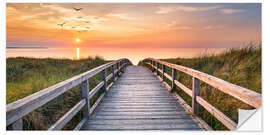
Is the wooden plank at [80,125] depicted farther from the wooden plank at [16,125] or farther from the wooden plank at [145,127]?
the wooden plank at [16,125]

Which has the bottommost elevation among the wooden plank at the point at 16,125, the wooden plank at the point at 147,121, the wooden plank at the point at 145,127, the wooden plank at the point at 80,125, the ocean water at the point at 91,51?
the wooden plank at the point at 145,127

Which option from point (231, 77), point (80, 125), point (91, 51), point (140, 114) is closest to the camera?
point (80, 125)

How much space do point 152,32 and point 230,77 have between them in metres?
2.43

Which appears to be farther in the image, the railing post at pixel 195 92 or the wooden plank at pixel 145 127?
the railing post at pixel 195 92

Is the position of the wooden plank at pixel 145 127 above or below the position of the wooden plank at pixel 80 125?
below

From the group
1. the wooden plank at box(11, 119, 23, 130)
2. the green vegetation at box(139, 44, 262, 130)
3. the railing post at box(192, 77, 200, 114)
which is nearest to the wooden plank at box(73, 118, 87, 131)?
the wooden plank at box(11, 119, 23, 130)

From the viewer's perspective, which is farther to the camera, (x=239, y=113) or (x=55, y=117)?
(x=55, y=117)

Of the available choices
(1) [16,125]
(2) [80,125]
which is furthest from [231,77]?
(1) [16,125]

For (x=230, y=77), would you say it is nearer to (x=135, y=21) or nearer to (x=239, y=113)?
(x=239, y=113)

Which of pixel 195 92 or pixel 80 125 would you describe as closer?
pixel 80 125

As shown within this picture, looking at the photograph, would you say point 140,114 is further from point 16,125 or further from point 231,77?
point 231,77

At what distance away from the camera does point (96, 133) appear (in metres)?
2.37

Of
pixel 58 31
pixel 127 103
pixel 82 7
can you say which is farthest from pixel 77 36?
pixel 127 103

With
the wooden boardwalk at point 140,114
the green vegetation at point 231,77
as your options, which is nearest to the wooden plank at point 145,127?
the wooden boardwalk at point 140,114
